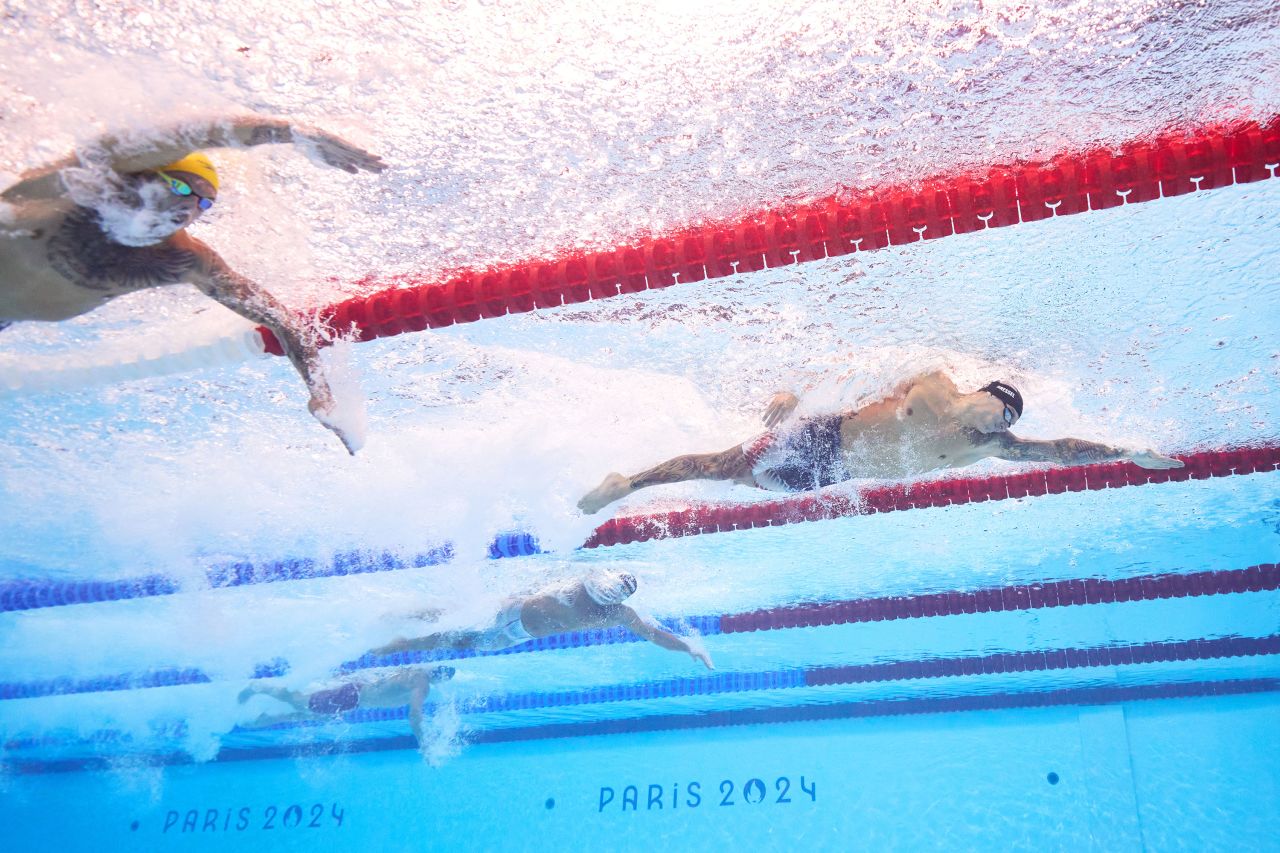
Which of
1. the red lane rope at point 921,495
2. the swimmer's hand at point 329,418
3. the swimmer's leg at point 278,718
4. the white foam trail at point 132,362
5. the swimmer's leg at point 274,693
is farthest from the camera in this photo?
the swimmer's leg at point 278,718

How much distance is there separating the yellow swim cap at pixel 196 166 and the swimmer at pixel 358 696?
5334 millimetres

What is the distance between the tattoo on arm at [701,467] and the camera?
3.86m

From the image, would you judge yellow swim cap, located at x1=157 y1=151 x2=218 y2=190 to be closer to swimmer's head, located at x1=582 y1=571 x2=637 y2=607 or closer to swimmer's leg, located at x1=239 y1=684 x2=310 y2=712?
swimmer's head, located at x1=582 y1=571 x2=637 y2=607

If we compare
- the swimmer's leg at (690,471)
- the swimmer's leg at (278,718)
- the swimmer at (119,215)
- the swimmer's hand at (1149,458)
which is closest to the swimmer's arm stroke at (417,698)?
the swimmer's leg at (278,718)

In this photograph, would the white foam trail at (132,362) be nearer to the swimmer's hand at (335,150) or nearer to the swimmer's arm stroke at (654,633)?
the swimmer's hand at (335,150)

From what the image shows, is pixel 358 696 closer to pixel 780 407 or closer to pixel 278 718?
pixel 278 718

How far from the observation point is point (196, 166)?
232 centimetres

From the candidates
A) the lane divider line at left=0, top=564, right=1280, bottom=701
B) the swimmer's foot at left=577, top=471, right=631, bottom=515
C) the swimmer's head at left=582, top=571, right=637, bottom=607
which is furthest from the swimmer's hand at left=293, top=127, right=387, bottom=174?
the lane divider line at left=0, top=564, right=1280, bottom=701

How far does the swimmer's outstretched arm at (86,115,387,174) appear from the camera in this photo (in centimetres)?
223

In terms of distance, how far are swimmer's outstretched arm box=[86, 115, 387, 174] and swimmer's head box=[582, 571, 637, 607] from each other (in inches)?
141

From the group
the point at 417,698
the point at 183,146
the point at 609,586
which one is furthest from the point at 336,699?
the point at 183,146

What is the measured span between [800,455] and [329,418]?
214cm

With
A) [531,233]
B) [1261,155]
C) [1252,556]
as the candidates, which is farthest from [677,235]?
[1252,556]

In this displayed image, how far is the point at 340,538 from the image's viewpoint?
5.28m
